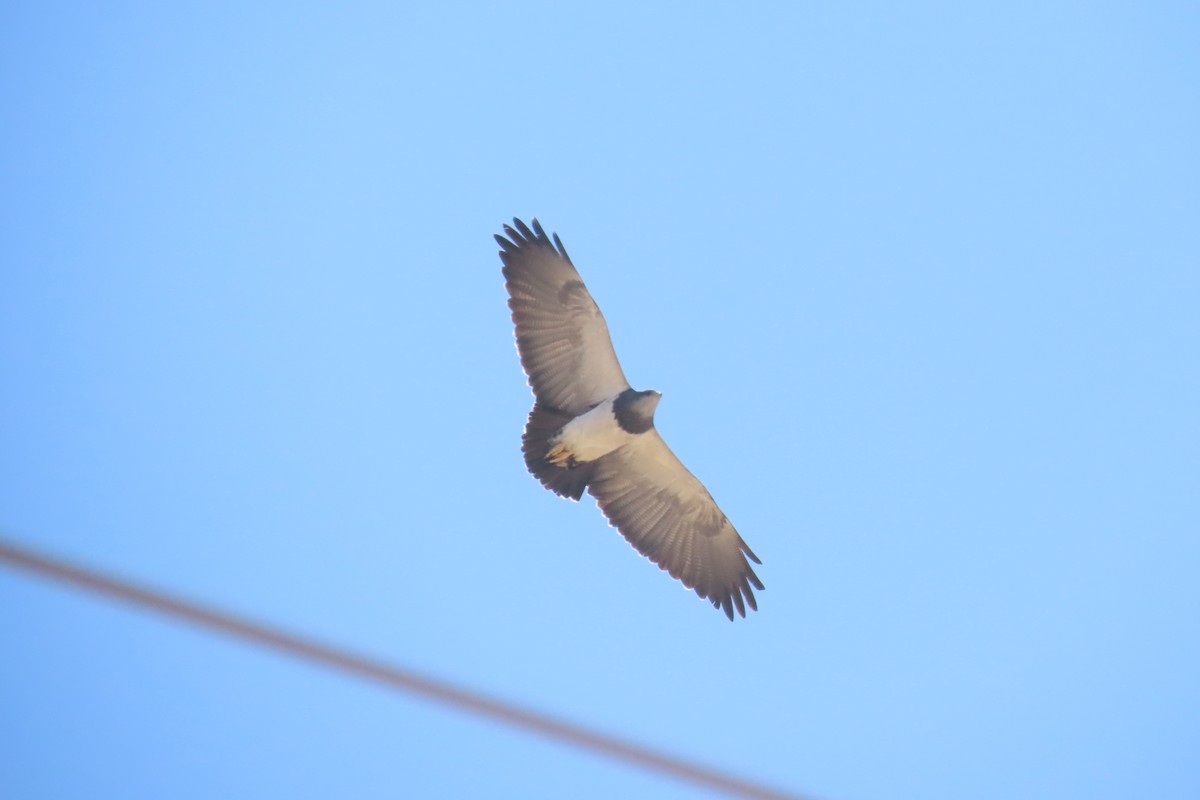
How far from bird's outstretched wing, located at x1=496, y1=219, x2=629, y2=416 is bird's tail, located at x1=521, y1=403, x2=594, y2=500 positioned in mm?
110

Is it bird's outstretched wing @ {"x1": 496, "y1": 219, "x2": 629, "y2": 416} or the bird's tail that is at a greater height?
bird's outstretched wing @ {"x1": 496, "y1": 219, "x2": 629, "y2": 416}

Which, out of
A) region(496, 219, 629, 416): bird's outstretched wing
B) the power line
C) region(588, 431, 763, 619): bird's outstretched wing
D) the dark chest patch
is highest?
region(496, 219, 629, 416): bird's outstretched wing

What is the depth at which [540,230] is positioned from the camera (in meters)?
9.73

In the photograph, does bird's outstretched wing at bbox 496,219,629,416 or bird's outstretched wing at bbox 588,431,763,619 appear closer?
bird's outstretched wing at bbox 496,219,629,416

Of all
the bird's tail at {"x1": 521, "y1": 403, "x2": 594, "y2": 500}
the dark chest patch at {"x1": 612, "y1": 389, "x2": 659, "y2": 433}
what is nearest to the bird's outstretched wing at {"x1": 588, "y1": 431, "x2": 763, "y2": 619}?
the bird's tail at {"x1": 521, "y1": 403, "x2": 594, "y2": 500}

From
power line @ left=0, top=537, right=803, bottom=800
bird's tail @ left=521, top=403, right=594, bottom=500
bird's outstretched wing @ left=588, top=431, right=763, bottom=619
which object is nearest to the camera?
power line @ left=0, top=537, right=803, bottom=800

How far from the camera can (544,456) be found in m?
9.76

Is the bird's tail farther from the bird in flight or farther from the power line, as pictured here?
the power line

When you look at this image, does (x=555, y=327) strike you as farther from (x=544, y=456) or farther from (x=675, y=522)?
(x=675, y=522)

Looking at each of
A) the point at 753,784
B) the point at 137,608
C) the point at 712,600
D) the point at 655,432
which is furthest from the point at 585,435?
the point at 137,608

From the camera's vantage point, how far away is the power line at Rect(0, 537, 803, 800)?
59.8 inches

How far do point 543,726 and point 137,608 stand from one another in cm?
68

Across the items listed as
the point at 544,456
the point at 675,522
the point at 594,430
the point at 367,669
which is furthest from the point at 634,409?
the point at 367,669

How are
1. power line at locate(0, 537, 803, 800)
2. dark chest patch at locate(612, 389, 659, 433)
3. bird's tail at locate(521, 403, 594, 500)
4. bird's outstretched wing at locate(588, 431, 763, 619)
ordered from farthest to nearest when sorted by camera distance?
bird's outstretched wing at locate(588, 431, 763, 619) < bird's tail at locate(521, 403, 594, 500) < dark chest patch at locate(612, 389, 659, 433) < power line at locate(0, 537, 803, 800)
